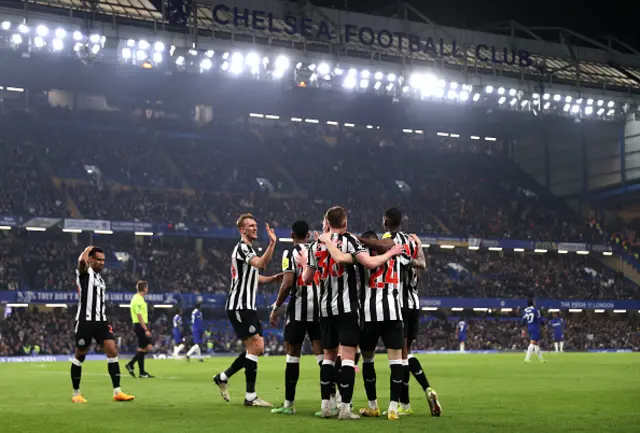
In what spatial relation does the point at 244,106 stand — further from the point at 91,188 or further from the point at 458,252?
the point at 458,252

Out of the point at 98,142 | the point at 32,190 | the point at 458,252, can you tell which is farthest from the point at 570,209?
the point at 32,190

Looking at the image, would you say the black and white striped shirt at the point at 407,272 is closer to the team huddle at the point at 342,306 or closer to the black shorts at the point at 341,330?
the team huddle at the point at 342,306

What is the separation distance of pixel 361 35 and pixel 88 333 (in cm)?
3458

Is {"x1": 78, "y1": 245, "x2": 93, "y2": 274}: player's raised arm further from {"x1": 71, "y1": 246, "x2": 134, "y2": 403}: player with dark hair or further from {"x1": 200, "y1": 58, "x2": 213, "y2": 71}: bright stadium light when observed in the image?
{"x1": 200, "y1": 58, "x2": 213, "y2": 71}: bright stadium light

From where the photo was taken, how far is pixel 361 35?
4603 centimetres

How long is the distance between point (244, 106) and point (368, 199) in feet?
35.7

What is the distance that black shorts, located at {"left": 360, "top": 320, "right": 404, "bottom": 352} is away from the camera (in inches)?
426

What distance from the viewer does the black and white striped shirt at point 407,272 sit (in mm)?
11344

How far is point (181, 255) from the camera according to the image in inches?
2186

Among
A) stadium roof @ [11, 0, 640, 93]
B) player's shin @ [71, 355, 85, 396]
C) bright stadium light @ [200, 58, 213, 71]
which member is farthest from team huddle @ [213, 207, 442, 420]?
bright stadium light @ [200, 58, 213, 71]

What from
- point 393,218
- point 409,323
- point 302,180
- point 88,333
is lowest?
point 88,333

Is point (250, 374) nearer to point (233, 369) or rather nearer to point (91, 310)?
point (233, 369)

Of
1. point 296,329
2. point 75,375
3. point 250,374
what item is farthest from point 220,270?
point 296,329

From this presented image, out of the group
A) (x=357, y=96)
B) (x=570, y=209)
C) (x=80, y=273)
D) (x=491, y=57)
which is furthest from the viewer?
(x=570, y=209)
